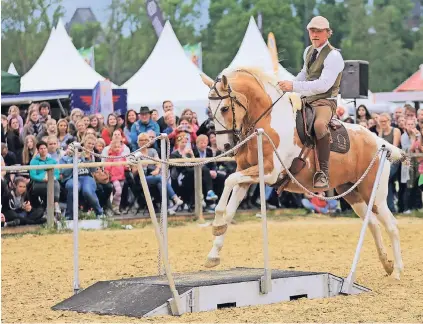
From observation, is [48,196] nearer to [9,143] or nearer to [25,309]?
[9,143]

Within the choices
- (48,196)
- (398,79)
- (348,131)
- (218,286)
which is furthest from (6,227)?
(398,79)

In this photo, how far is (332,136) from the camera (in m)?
11.8

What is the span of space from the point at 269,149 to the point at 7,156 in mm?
8431

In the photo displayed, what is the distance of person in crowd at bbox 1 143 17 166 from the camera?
715 inches

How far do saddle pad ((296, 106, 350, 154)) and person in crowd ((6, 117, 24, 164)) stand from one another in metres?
8.30

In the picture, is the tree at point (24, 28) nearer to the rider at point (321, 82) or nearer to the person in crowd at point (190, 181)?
the person in crowd at point (190, 181)

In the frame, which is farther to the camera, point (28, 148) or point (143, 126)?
point (143, 126)

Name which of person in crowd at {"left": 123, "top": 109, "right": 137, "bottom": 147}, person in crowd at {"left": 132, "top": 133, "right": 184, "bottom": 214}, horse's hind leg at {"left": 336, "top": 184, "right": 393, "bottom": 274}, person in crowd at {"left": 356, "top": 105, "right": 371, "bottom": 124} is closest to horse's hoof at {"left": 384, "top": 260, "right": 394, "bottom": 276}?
horse's hind leg at {"left": 336, "top": 184, "right": 393, "bottom": 274}

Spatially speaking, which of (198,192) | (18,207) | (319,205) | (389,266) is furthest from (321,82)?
(319,205)

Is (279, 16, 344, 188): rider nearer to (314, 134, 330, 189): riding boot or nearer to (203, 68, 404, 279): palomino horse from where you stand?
(314, 134, 330, 189): riding boot

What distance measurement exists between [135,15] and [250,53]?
42886 millimetres

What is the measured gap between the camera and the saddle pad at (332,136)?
1151 centimetres

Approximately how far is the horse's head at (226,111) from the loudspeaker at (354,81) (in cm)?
1021

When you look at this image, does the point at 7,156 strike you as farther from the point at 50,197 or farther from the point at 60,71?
the point at 60,71
